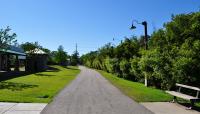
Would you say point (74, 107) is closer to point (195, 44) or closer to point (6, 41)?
point (195, 44)

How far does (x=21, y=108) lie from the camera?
12383mm

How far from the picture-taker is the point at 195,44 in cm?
1689

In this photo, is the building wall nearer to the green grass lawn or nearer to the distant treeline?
the green grass lawn

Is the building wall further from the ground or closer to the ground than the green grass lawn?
further from the ground

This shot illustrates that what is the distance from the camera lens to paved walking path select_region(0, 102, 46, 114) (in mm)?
11650

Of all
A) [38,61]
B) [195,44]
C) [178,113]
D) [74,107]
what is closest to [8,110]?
[74,107]

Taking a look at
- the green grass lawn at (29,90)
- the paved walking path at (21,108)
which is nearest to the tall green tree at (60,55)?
the green grass lawn at (29,90)

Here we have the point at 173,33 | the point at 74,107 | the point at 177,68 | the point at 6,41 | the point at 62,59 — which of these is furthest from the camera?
the point at 62,59

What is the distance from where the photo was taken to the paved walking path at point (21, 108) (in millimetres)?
11650

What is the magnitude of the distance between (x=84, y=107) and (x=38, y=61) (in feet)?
149

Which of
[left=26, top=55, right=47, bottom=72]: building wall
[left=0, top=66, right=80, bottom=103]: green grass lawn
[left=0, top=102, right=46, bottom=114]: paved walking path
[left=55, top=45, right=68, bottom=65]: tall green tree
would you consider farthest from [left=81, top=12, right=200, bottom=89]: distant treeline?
[left=55, top=45, right=68, bottom=65]: tall green tree

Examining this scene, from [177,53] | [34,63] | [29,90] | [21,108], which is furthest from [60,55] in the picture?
[21,108]

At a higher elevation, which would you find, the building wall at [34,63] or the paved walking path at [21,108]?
the building wall at [34,63]

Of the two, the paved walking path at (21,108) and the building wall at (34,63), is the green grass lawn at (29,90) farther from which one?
the building wall at (34,63)
